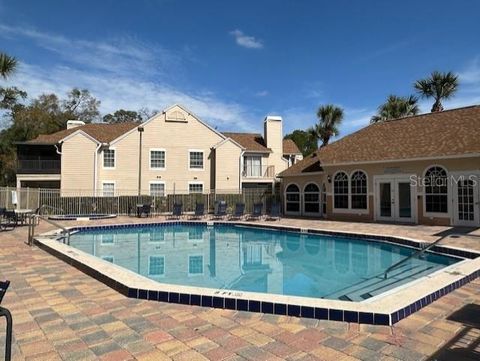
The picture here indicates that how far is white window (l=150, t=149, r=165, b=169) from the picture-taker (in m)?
28.4

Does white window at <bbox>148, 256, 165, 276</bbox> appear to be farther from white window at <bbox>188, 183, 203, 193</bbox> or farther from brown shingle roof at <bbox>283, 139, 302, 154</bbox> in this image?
brown shingle roof at <bbox>283, 139, 302, 154</bbox>

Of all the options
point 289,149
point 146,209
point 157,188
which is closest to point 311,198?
point 146,209

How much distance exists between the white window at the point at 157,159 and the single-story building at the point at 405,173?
38.7 feet

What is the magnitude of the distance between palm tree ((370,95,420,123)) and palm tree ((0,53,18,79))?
27550 mm

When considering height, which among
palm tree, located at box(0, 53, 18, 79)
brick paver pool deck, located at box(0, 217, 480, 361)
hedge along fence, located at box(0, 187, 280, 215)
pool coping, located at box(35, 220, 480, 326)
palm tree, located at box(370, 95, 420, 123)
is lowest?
brick paver pool deck, located at box(0, 217, 480, 361)

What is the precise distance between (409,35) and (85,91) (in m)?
43.7

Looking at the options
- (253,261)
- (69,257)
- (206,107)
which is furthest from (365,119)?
(69,257)

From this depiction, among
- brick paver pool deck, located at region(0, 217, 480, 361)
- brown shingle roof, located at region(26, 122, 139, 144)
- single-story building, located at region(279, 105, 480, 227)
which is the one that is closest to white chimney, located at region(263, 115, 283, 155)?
single-story building, located at region(279, 105, 480, 227)

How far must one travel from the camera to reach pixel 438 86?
87.5 ft

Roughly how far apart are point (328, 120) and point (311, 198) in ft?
52.4

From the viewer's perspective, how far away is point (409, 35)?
1611 centimetres

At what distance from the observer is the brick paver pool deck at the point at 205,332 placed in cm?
352

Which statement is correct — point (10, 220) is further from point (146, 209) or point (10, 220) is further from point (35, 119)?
point (35, 119)

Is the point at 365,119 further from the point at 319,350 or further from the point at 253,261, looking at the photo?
the point at 319,350
